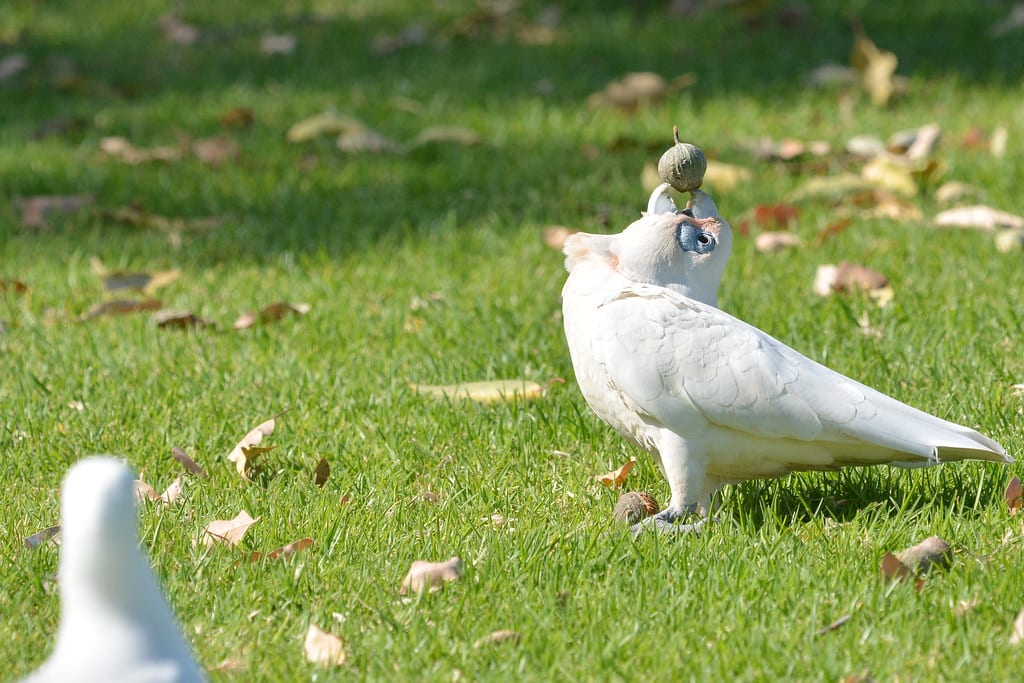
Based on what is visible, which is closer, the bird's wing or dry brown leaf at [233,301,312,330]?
the bird's wing

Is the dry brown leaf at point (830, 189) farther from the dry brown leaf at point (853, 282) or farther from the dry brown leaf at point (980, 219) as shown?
the dry brown leaf at point (853, 282)

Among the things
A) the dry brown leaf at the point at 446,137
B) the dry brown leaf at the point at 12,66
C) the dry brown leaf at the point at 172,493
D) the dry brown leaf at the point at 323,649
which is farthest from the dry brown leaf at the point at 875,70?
the dry brown leaf at the point at 323,649

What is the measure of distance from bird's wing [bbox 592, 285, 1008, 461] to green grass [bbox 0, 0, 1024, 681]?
22 centimetres

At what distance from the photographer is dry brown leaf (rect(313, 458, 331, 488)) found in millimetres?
2971

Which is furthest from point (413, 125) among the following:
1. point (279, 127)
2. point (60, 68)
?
point (60, 68)

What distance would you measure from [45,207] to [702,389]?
354cm

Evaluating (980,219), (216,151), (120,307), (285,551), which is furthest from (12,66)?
(285,551)

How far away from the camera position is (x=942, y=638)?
2158 millimetres

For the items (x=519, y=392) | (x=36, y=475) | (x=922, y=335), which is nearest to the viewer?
(x=36, y=475)

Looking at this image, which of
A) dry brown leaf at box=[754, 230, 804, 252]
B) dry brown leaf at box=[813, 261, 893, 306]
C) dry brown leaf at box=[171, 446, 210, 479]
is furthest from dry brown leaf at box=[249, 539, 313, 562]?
dry brown leaf at box=[754, 230, 804, 252]

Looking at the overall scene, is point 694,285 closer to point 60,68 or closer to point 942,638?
point 942,638

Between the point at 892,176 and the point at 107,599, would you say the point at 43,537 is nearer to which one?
the point at 107,599

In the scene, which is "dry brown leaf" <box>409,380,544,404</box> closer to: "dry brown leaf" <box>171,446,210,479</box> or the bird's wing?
"dry brown leaf" <box>171,446,210,479</box>

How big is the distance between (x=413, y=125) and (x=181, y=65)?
6.61 ft
